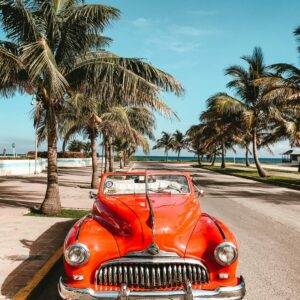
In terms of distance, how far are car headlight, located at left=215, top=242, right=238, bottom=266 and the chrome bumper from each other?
285 mm

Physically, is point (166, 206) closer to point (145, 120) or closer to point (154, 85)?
point (154, 85)

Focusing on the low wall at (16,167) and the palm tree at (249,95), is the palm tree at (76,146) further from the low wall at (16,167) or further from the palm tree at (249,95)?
the palm tree at (249,95)

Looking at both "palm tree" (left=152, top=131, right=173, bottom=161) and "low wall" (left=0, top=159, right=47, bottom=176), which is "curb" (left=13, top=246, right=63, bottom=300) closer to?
"low wall" (left=0, top=159, right=47, bottom=176)

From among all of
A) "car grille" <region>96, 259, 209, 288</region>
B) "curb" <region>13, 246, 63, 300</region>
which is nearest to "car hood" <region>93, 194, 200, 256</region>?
"car grille" <region>96, 259, 209, 288</region>

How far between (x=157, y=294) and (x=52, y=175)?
25.1ft

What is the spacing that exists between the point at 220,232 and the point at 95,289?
155 cm

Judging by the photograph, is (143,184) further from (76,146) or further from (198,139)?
(76,146)

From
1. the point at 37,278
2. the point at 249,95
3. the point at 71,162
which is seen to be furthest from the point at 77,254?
the point at 71,162

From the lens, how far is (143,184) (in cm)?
572

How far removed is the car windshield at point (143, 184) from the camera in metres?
5.64

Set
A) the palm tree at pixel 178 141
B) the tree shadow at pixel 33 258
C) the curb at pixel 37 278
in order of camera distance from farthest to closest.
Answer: the palm tree at pixel 178 141, the tree shadow at pixel 33 258, the curb at pixel 37 278

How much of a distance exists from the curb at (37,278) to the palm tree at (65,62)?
4.56 meters

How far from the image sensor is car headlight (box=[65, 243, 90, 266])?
3727 millimetres

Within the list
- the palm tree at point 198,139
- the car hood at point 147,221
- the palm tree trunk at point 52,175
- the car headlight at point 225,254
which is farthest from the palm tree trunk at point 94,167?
the palm tree at point 198,139
